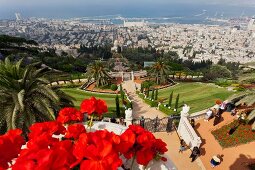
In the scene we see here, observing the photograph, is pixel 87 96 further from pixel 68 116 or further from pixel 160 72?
pixel 68 116

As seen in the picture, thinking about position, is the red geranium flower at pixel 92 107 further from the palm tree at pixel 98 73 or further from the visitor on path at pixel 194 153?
the palm tree at pixel 98 73

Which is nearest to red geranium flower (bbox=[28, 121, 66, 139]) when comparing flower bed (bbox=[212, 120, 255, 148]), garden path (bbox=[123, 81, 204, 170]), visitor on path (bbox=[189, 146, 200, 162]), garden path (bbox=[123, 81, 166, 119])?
garden path (bbox=[123, 81, 204, 170])

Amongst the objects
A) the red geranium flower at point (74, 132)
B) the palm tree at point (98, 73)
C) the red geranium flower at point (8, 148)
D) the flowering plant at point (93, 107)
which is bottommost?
the palm tree at point (98, 73)

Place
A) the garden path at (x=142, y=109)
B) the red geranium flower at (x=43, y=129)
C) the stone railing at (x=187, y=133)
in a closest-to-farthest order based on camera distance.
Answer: the red geranium flower at (x=43, y=129), the stone railing at (x=187, y=133), the garden path at (x=142, y=109)

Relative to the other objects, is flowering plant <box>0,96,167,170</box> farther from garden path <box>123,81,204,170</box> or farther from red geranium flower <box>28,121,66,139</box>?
garden path <box>123,81,204,170</box>

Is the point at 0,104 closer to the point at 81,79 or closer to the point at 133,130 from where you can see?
the point at 133,130

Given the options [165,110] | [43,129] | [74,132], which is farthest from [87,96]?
[43,129]

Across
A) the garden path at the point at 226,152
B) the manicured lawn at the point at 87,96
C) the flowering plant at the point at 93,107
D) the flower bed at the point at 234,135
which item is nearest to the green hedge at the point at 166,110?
the manicured lawn at the point at 87,96
